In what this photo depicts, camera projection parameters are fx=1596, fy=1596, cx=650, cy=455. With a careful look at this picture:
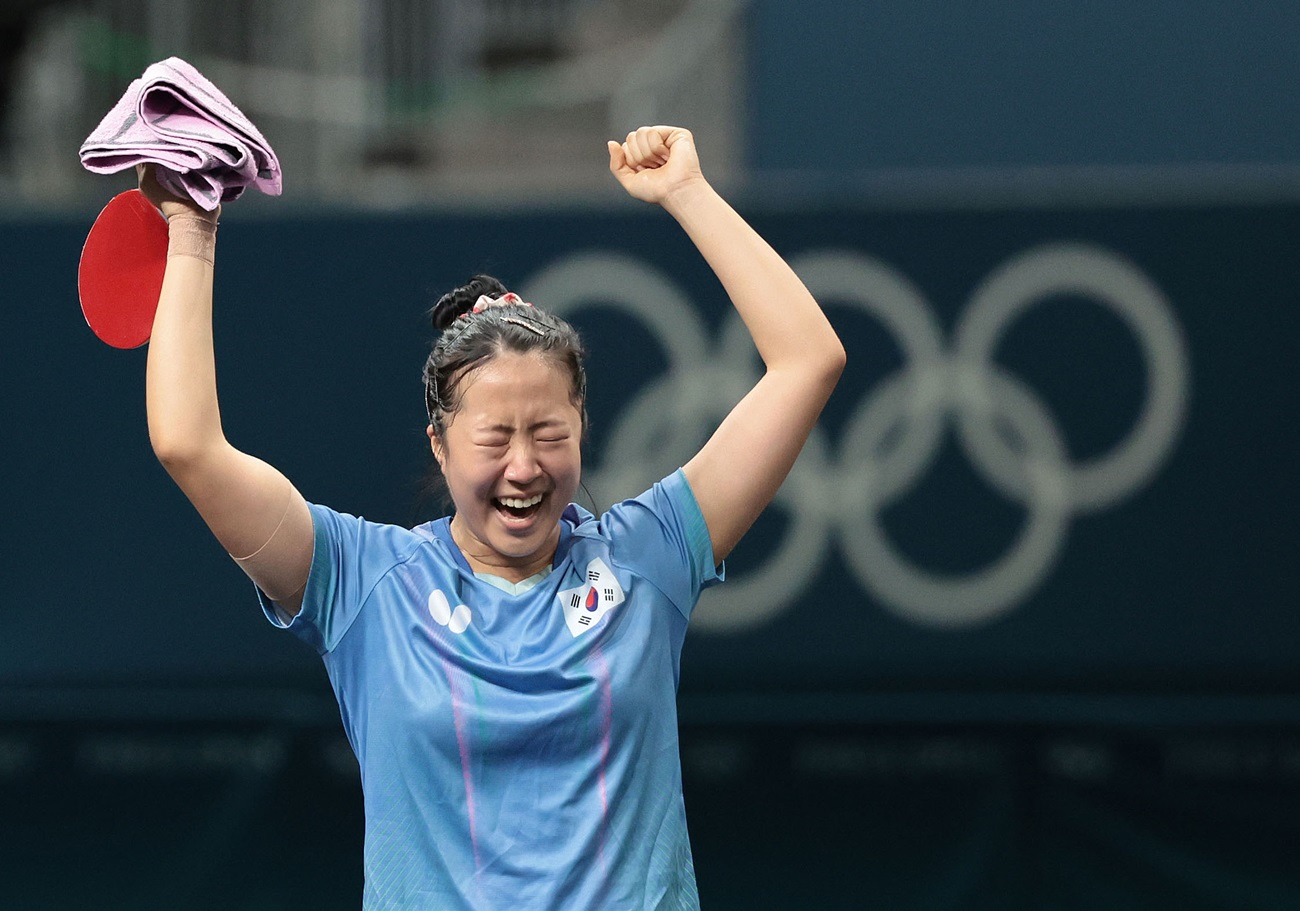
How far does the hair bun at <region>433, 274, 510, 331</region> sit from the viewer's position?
2.31 metres

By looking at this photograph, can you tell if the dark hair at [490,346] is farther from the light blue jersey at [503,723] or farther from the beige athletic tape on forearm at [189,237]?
the beige athletic tape on forearm at [189,237]

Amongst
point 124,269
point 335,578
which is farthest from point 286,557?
point 124,269

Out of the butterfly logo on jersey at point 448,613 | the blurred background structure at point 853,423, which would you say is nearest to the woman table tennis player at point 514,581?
the butterfly logo on jersey at point 448,613

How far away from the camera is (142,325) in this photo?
2105 mm

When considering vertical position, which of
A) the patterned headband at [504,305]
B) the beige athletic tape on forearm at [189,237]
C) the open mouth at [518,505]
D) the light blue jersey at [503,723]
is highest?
the beige athletic tape on forearm at [189,237]

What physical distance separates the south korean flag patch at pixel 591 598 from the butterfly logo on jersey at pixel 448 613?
0.12 metres

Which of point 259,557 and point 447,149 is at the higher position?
point 447,149

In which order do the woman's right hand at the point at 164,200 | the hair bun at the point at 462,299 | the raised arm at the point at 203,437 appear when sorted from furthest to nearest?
1. the hair bun at the point at 462,299
2. the woman's right hand at the point at 164,200
3. the raised arm at the point at 203,437

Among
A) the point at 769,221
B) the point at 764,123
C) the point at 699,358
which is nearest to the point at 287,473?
the point at 699,358

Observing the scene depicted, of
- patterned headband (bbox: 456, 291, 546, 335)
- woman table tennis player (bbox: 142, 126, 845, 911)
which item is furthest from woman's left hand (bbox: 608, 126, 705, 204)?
patterned headband (bbox: 456, 291, 546, 335)

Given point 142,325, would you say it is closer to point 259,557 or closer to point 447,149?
point 259,557

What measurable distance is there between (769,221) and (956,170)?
5.88ft

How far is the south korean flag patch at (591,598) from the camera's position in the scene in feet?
6.71

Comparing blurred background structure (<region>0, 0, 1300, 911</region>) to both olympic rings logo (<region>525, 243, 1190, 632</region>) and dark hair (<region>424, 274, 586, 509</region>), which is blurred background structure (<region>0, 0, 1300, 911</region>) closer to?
olympic rings logo (<region>525, 243, 1190, 632</region>)
